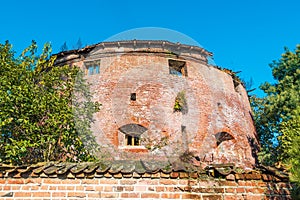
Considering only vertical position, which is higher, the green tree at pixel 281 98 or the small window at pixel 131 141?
the green tree at pixel 281 98

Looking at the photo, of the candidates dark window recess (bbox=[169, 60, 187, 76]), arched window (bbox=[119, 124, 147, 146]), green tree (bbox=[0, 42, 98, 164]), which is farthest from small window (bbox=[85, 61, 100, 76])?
green tree (bbox=[0, 42, 98, 164])

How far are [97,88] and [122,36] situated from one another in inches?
125

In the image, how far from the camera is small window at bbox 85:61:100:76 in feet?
46.0

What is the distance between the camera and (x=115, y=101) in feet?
42.1

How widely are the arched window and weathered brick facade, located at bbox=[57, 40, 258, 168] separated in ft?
0.16

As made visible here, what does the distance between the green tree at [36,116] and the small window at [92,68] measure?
15.3 feet

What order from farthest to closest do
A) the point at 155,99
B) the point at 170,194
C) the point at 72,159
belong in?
the point at 155,99, the point at 72,159, the point at 170,194

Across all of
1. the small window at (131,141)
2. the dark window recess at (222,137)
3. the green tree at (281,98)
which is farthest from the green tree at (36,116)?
the green tree at (281,98)

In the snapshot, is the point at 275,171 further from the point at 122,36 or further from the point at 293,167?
the point at 122,36

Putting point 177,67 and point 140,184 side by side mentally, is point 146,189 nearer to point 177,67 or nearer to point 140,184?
point 140,184

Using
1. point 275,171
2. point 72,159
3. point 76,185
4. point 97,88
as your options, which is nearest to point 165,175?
point 76,185

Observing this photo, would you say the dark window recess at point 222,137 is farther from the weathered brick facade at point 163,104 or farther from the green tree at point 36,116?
the green tree at point 36,116

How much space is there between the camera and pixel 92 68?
14172mm

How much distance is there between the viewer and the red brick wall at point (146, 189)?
373cm
